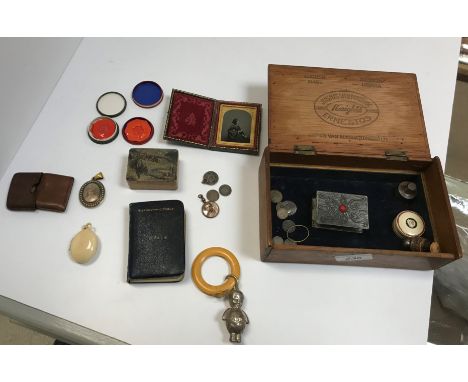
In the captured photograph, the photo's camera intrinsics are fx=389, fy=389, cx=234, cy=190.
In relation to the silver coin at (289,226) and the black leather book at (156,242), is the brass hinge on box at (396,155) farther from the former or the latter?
the black leather book at (156,242)

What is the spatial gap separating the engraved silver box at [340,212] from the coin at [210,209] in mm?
339

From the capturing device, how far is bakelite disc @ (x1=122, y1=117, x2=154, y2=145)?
1447mm

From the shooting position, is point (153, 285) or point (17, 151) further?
point (17, 151)

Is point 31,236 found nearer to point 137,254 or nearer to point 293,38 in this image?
point 137,254

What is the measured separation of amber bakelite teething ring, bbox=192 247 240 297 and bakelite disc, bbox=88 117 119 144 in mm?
565

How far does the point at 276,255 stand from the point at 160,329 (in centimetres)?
42

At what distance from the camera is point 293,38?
5.85 ft

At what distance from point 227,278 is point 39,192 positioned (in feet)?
2.28

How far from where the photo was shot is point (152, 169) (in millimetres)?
1322

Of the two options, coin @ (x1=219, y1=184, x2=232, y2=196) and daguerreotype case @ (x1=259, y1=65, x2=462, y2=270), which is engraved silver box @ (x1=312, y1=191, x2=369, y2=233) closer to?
daguerreotype case @ (x1=259, y1=65, x2=462, y2=270)

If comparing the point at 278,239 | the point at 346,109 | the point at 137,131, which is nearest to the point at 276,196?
the point at 278,239

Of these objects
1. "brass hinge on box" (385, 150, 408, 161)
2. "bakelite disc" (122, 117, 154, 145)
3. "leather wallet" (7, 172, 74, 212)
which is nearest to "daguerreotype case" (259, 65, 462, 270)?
"brass hinge on box" (385, 150, 408, 161)

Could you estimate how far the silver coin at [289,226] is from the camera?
1329 mm

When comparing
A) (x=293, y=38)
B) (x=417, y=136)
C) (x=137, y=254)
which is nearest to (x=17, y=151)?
(x=137, y=254)
